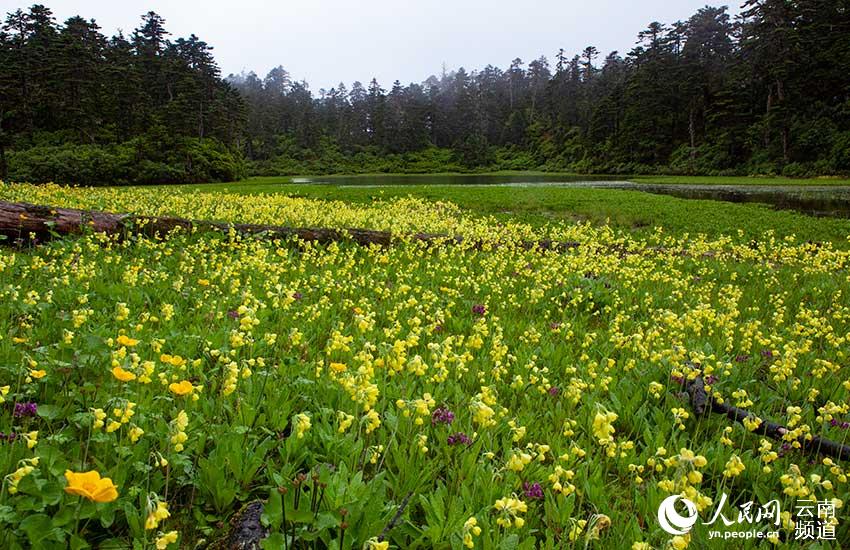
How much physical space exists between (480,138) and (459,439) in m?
121

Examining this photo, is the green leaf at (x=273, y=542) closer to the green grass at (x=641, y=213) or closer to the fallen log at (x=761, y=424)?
the fallen log at (x=761, y=424)

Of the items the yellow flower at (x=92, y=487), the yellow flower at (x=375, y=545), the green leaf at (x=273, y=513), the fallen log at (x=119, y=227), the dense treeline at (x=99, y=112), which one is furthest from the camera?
the dense treeline at (x=99, y=112)

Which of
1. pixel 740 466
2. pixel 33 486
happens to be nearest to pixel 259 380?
pixel 33 486

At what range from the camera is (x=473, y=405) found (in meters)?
2.43

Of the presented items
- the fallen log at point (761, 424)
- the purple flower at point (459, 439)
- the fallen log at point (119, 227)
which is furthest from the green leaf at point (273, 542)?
the fallen log at point (119, 227)

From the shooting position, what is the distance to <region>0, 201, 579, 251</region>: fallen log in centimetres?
888

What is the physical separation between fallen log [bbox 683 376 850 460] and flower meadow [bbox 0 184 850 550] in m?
0.10

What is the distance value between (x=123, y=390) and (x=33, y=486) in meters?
1.14

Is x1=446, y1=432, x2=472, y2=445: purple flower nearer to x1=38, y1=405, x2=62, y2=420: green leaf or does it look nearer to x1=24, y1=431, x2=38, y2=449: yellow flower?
x1=24, y1=431, x2=38, y2=449: yellow flower

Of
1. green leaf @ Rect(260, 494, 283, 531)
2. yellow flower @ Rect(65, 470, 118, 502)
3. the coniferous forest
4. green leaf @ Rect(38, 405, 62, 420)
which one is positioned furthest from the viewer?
the coniferous forest

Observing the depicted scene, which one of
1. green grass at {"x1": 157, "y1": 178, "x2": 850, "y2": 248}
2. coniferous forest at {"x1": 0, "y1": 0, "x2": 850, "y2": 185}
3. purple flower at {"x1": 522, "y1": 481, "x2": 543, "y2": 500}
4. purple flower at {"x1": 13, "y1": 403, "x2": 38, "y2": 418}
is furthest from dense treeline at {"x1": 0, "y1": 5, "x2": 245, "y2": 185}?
purple flower at {"x1": 522, "y1": 481, "x2": 543, "y2": 500}

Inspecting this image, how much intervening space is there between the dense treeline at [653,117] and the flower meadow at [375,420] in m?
Answer: 62.8

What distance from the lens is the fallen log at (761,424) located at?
3.54 meters

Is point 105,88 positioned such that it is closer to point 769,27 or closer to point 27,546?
point 27,546
